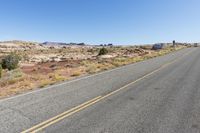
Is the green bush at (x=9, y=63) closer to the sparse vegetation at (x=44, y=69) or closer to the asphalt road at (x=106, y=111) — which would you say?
the sparse vegetation at (x=44, y=69)

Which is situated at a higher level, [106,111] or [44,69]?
[106,111]

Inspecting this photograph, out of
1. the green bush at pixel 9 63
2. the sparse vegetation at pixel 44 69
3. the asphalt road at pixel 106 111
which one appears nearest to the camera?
the asphalt road at pixel 106 111

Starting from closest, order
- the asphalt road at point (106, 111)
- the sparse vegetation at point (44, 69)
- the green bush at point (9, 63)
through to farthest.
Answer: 1. the asphalt road at point (106, 111)
2. the sparse vegetation at point (44, 69)
3. the green bush at point (9, 63)

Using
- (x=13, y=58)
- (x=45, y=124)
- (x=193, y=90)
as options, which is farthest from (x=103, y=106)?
(x=13, y=58)

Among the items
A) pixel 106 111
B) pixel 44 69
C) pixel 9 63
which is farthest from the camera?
pixel 9 63

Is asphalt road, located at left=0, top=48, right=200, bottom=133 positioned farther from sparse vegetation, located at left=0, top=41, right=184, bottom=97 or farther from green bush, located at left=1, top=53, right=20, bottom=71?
green bush, located at left=1, top=53, right=20, bottom=71

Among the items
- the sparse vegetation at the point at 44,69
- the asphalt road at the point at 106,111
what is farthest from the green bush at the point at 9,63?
the asphalt road at the point at 106,111

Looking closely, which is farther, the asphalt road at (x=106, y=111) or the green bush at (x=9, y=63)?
the green bush at (x=9, y=63)

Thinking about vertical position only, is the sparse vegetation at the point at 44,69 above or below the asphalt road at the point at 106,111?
below

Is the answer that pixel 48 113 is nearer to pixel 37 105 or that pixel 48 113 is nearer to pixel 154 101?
pixel 37 105

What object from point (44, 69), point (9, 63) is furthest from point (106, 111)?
point (9, 63)

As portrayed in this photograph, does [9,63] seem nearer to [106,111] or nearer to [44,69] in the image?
[44,69]

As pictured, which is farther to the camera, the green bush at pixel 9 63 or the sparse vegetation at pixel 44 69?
the green bush at pixel 9 63

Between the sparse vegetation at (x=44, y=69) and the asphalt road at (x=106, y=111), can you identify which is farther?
the sparse vegetation at (x=44, y=69)
